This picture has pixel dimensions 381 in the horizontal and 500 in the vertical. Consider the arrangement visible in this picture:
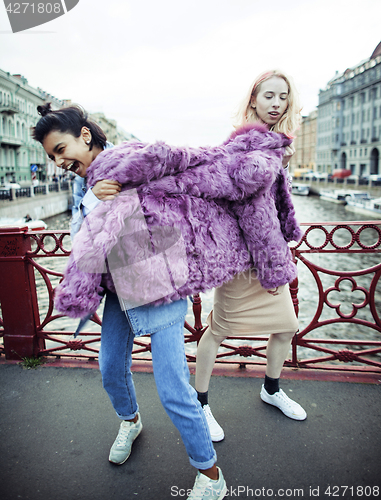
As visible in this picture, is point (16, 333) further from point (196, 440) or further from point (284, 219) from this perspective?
point (284, 219)

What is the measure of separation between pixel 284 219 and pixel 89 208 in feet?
3.29

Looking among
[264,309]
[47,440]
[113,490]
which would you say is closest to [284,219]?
[264,309]

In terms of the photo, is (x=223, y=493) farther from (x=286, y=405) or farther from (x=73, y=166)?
(x=73, y=166)

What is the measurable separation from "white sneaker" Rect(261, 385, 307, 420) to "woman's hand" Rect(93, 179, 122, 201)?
157 cm

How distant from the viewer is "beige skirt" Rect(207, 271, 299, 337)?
5.93 ft

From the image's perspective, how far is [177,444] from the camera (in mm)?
1831

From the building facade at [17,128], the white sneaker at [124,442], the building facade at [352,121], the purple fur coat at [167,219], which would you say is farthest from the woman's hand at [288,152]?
the building facade at [352,121]

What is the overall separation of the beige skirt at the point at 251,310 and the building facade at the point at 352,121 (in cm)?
5759

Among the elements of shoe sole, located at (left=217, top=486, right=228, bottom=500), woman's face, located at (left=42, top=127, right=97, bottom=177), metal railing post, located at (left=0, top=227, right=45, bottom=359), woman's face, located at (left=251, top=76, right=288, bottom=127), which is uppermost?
woman's face, located at (left=251, top=76, right=288, bottom=127)

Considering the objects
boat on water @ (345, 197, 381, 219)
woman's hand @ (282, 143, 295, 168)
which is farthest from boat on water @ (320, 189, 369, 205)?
woman's hand @ (282, 143, 295, 168)

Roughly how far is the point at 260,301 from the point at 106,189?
103 centimetres

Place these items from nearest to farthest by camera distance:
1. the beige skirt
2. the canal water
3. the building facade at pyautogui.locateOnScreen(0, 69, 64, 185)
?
the beige skirt < the canal water < the building facade at pyautogui.locateOnScreen(0, 69, 64, 185)

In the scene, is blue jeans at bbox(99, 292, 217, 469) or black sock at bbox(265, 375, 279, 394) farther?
black sock at bbox(265, 375, 279, 394)

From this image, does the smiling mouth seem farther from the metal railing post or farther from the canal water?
the canal water
